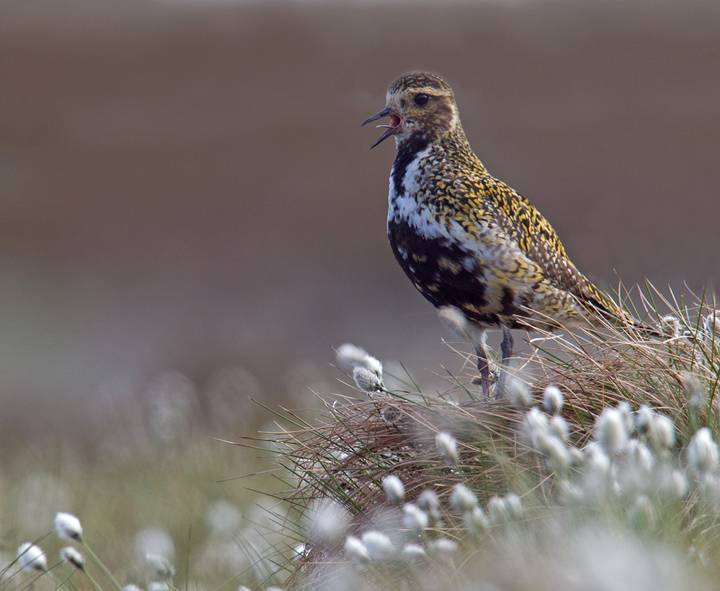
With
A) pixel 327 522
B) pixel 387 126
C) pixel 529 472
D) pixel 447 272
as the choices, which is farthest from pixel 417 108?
pixel 327 522

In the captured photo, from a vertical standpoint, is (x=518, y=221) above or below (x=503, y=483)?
above

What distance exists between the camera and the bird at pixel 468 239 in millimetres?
4172

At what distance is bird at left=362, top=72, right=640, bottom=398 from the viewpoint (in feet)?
13.7

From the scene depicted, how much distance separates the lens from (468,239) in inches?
163

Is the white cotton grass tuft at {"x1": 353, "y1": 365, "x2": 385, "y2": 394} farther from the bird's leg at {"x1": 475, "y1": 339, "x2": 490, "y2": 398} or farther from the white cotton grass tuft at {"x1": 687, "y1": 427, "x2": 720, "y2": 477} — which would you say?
the white cotton grass tuft at {"x1": 687, "y1": 427, "x2": 720, "y2": 477}

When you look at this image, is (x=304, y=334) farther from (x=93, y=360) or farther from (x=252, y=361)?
(x=93, y=360)

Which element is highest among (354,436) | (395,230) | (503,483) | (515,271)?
(395,230)

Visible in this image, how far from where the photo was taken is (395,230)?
4438 millimetres

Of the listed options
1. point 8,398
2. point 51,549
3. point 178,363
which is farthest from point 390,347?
point 51,549

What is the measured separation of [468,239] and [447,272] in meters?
0.23

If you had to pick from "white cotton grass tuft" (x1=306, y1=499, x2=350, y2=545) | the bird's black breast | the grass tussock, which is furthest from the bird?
"white cotton grass tuft" (x1=306, y1=499, x2=350, y2=545)

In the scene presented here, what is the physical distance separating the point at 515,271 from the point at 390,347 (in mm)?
11021

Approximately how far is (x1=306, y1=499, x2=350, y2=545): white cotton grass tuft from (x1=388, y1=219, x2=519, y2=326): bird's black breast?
1.45 m

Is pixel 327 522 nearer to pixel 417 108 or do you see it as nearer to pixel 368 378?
pixel 368 378
